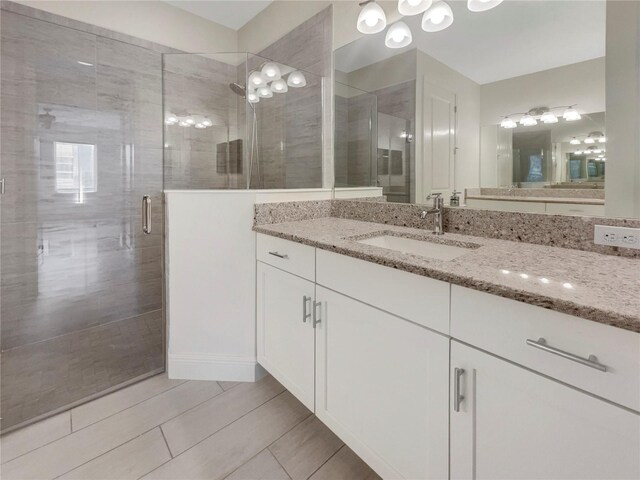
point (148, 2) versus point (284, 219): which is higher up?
point (148, 2)

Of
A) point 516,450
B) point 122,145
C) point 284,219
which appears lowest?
point 516,450

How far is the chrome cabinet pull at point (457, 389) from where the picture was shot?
0.87m

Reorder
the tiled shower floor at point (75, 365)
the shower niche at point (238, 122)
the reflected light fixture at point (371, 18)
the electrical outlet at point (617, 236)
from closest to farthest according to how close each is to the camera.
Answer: the electrical outlet at point (617, 236), the tiled shower floor at point (75, 365), the reflected light fixture at point (371, 18), the shower niche at point (238, 122)

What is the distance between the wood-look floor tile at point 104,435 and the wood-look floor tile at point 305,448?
20.9 inches

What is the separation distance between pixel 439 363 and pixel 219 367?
4.49ft

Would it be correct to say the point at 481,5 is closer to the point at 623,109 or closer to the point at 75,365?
the point at 623,109

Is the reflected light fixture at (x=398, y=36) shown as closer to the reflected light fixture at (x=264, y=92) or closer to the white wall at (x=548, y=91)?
the white wall at (x=548, y=91)

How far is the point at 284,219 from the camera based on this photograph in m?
1.90

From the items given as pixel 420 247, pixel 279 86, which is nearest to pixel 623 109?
pixel 420 247

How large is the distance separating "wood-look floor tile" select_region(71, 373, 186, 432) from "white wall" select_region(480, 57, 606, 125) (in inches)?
82.8

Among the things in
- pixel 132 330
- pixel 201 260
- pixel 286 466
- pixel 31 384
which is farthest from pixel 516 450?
pixel 132 330

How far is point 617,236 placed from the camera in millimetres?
1070

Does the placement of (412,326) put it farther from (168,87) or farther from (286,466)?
(168,87)

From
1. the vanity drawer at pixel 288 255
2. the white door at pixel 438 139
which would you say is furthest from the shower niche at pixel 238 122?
the white door at pixel 438 139
